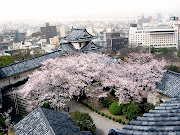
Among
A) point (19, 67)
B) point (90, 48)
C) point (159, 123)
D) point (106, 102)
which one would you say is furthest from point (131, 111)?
point (19, 67)

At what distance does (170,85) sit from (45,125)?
31.4 feet

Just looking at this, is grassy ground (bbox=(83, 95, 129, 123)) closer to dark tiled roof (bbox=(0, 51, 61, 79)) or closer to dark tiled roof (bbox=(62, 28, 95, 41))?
dark tiled roof (bbox=(0, 51, 61, 79))

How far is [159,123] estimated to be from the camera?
3.58 m

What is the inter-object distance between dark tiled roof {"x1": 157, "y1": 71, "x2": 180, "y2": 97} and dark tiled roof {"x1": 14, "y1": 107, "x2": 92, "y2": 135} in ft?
24.8

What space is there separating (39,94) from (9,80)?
329cm

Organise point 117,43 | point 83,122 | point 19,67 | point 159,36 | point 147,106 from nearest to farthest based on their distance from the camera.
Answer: point 83,122
point 147,106
point 19,67
point 117,43
point 159,36

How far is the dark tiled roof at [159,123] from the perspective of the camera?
3.40 meters

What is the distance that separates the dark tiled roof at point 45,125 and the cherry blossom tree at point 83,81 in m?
5.46

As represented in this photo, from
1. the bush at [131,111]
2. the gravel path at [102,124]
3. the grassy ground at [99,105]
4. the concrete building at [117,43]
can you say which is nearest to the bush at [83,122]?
the gravel path at [102,124]

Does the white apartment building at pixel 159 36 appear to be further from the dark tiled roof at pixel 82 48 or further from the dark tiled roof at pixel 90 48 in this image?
the dark tiled roof at pixel 82 48

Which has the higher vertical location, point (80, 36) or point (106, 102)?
point (80, 36)

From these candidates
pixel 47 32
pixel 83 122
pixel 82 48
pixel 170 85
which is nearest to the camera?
pixel 83 122

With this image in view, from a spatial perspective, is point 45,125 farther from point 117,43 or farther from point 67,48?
point 117,43

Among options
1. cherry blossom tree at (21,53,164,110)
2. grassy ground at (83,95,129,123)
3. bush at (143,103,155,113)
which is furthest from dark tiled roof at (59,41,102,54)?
bush at (143,103,155,113)
